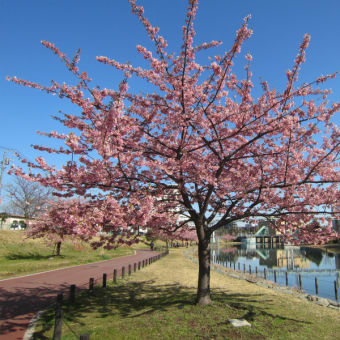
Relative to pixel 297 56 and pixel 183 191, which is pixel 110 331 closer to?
pixel 183 191

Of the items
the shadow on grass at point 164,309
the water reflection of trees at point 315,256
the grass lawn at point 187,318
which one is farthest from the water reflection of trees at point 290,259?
the shadow on grass at point 164,309

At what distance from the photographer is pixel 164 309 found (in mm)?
9055

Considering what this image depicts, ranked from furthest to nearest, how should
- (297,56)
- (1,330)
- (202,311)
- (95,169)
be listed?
1. (202,311)
2. (1,330)
3. (95,169)
4. (297,56)

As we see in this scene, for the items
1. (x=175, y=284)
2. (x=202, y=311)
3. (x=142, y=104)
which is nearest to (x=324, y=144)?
(x=142, y=104)

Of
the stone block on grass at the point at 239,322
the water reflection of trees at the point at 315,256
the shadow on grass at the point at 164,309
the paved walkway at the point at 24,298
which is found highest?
the stone block on grass at the point at 239,322

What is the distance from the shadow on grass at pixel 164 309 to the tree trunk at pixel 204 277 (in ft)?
0.99

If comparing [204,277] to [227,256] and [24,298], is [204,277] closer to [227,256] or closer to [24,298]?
[24,298]

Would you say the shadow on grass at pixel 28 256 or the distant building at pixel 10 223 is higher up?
the distant building at pixel 10 223

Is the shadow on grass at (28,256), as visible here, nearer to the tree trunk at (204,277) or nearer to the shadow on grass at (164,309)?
the shadow on grass at (164,309)

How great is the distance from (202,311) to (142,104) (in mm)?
6879

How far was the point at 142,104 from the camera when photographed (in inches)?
323

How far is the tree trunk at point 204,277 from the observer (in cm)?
917

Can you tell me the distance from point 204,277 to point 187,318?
1657mm

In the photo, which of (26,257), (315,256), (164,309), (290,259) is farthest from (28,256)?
(315,256)
